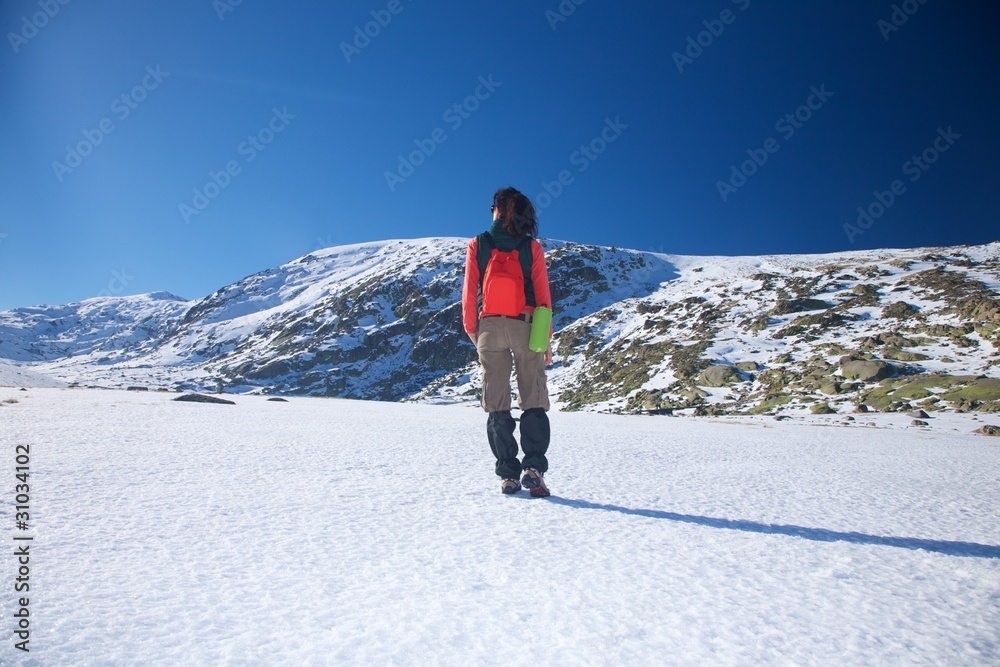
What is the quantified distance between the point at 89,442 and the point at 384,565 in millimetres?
4096

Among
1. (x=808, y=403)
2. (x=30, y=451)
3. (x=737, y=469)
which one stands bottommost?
(x=808, y=403)

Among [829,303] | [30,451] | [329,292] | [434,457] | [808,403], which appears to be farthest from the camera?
[329,292]

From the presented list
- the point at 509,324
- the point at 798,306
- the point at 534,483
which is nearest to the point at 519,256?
the point at 509,324

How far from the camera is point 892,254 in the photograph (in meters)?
80.4

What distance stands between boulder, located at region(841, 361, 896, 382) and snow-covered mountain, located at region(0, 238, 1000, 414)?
11cm

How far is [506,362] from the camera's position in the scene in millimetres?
3832

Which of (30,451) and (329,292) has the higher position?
(329,292)

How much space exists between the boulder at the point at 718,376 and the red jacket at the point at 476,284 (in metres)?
36.8

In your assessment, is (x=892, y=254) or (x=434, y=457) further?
(x=892, y=254)

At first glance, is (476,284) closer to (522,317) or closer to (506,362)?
(522,317)

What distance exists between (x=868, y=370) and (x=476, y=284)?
1338 inches

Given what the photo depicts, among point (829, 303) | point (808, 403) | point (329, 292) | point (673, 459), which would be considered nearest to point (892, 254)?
point (829, 303)

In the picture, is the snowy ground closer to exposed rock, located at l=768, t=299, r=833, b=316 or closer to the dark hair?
the dark hair

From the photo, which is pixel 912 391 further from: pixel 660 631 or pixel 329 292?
pixel 329 292
